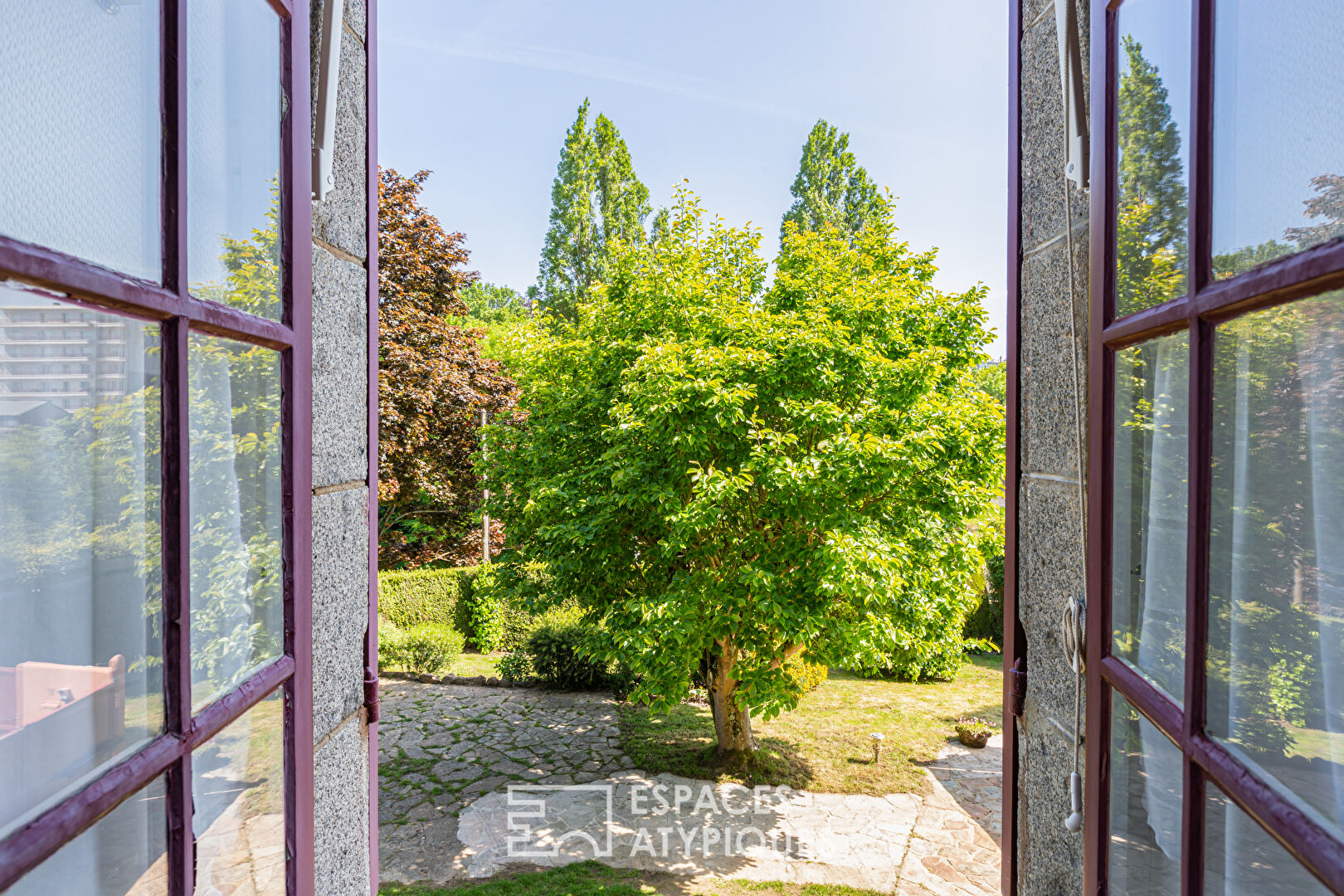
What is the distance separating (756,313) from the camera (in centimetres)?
519

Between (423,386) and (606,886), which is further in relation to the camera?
(423,386)

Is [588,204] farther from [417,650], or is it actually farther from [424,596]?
[417,650]

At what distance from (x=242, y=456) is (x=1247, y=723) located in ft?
4.33

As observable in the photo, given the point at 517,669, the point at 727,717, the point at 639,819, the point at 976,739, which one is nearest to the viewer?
the point at 639,819

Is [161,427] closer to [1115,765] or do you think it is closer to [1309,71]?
[1309,71]

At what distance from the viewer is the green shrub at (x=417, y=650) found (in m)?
8.73

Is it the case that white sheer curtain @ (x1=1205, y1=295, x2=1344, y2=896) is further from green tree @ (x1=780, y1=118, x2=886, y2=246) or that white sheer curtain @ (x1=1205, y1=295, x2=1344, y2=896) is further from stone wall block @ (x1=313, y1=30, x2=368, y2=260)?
green tree @ (x1=780, y1=118, x2=886, y2=246)

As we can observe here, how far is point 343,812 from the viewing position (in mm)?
1387

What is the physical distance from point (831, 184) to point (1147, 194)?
56.5 ft

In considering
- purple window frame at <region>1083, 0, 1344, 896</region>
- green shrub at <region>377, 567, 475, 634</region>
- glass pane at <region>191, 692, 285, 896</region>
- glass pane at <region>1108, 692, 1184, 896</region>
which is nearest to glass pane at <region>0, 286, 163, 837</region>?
glass pane at <region>191, 692, 285, 896</region>

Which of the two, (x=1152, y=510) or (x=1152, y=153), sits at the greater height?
(x=1152, y=153)

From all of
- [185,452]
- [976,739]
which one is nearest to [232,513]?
[185,452]

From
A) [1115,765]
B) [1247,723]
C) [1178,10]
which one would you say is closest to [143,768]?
[1247,723]

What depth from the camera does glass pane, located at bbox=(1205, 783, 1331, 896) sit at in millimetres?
684
